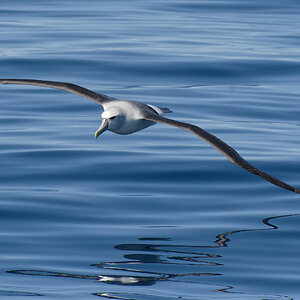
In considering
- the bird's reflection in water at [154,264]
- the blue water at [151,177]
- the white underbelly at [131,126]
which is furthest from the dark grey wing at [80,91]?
the bird's reflection in water at [154,264]

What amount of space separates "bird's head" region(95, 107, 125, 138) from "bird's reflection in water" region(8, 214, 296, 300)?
6.47 feet

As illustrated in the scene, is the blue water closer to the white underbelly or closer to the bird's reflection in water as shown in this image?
the bird's reflection in water

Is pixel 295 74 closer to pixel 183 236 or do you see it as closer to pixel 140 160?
pixel 140 160

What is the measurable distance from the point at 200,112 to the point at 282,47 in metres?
8.05

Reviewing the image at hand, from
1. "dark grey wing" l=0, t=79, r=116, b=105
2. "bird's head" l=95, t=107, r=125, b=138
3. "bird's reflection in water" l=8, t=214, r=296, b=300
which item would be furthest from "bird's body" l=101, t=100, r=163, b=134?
"bird's reflection in water" l=8, t=214, r=296, b=300

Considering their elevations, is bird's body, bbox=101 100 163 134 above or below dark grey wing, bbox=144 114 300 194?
above

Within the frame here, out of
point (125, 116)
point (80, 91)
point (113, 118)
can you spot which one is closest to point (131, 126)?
point (125, 116)

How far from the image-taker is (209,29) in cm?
2758

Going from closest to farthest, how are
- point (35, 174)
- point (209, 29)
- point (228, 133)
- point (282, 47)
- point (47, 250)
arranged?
1. point (47, 250)
2. point (35, 174)
3. point (228, 133)
4. point (282, 47)
5. point (209, 29)

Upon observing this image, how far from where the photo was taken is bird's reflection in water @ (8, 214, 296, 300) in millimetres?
9094

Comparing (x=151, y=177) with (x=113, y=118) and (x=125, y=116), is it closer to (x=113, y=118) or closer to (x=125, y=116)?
(x=125, y=116)

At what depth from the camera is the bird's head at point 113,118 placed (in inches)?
457

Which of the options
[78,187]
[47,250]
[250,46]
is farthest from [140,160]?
[250,46]

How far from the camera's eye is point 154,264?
9586mm
